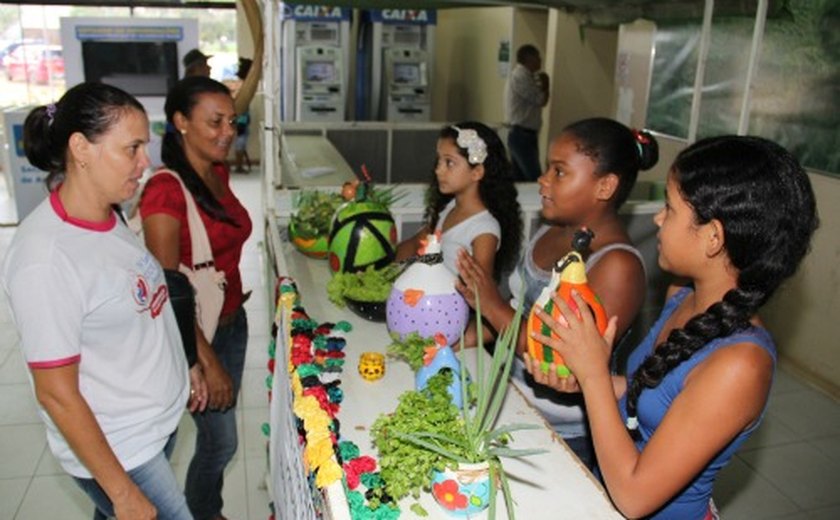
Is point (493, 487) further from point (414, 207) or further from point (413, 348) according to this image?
point (414, 207)

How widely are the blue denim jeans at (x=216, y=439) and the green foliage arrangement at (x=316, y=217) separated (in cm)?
35

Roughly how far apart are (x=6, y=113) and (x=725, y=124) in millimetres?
6088

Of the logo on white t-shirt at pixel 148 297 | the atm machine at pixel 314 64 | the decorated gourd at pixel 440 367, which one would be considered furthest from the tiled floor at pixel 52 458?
the atm machine at pixel 314 64

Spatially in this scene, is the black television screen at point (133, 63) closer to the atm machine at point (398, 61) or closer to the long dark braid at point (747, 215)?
the atm machine at point (398, 61)

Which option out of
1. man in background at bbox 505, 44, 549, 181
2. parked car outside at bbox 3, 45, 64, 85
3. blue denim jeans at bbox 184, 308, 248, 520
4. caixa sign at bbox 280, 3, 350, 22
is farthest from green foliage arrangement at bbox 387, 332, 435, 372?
parked car outside at bbox 3, 45, 64, 85

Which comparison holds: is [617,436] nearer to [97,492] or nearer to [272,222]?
[97,492]

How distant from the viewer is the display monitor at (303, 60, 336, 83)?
27.0 feet

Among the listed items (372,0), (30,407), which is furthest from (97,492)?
(372,0)

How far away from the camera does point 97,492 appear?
60.8 inches

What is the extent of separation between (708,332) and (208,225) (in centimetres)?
138

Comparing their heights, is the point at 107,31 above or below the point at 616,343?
above

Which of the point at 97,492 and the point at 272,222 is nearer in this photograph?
the point at 97,492

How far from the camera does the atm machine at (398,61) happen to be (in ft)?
27.1

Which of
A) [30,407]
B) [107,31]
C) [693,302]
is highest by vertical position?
[107,31]
